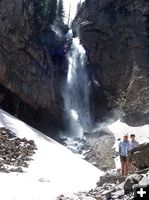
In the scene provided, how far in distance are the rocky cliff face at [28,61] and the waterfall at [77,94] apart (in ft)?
3.67

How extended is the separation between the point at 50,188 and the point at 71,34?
47.4 metres

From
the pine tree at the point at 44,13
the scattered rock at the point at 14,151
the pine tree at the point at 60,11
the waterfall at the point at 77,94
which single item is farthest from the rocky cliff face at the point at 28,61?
the scattered rock at the point at 14,151

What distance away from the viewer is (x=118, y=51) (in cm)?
5322

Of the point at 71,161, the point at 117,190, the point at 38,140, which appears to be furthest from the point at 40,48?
the point at 117,190

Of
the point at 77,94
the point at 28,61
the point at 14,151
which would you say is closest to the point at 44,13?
the point at 28,61

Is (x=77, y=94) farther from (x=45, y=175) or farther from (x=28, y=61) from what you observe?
(x=45, y=175)

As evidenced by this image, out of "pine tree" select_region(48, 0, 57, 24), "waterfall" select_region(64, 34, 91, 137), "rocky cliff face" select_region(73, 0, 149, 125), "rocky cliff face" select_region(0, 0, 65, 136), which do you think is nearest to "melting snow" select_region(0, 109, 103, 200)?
"rocky cliff face" select_region(0, 0, 65, 136)

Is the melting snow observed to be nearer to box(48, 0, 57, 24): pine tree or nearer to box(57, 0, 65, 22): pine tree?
box(48, 0, 57, 24): pine tree

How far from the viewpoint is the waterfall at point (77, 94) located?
160ft

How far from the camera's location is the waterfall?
48.9 metres

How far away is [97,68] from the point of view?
5406cm

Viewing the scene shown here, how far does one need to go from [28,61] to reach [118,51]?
12749 millimetres

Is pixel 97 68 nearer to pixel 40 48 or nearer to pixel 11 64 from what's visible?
pixel 40 48

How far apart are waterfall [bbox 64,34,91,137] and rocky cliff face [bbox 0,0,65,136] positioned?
1.12m
